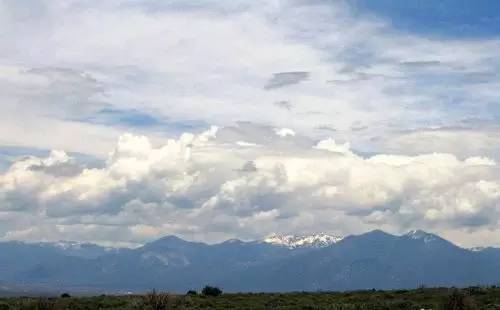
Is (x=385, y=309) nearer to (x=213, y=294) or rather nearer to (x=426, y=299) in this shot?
(x=426, y=299)

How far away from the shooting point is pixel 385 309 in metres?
57.6

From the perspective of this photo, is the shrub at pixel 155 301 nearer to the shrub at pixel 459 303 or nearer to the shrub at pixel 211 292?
the shrub at pixel 459 303

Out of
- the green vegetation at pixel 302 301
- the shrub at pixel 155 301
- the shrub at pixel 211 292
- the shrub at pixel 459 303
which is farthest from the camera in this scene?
the shrub at pixel 211 292

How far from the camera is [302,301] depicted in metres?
67.4

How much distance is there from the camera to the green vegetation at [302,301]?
5578 cm

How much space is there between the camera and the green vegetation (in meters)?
55.8

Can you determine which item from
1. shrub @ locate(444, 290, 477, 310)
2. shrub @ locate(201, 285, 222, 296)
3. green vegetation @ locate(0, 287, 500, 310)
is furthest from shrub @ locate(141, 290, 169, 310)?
shrub @ locate(201, 285, 222, 296)

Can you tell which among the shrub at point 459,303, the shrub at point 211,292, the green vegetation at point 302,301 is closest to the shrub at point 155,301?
the green vegetation at point 302,301

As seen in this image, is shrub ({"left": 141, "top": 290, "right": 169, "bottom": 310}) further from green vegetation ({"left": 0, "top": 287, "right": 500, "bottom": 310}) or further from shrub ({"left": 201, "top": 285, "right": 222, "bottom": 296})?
shrub ({"left": 201, "top": 285, "right": 222, "bottom": 296})

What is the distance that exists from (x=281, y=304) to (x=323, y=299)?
5.67 meters

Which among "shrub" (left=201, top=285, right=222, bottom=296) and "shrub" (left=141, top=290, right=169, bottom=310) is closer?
"shrub" (left=141, top=290, right=169, bottom=310)

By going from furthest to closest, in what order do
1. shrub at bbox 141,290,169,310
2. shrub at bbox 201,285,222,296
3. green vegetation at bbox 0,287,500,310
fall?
1. shrub at bbox 201,285,222,296
2. green vegetation at bbox 0,287,500,310
3. shrub at bbox 141,290,169,310

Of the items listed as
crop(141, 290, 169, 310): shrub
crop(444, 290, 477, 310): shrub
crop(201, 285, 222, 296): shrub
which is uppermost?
crop(201, 285, 222, 296): shrub

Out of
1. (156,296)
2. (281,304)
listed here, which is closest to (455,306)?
(281,304)
